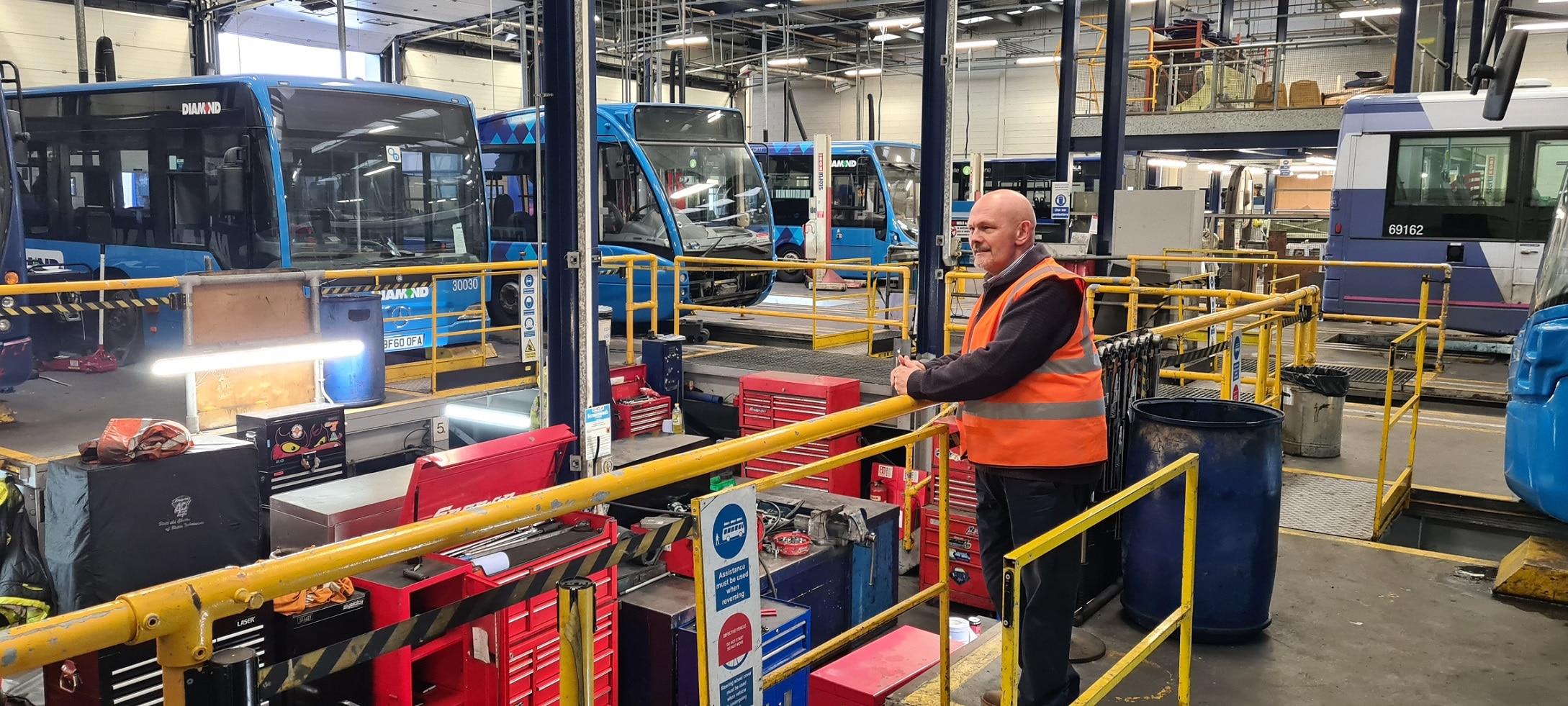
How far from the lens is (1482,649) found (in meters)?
4.85

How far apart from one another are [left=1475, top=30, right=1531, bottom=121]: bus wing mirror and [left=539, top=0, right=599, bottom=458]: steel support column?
19.1 feet

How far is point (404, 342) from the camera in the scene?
478 inches

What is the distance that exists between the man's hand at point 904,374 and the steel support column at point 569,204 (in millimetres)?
3986

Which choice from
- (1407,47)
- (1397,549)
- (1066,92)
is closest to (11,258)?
(1397,549)

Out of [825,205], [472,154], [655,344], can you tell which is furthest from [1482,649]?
[825,205]

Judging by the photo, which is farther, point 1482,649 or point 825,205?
point 825,205

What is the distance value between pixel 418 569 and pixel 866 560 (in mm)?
2975

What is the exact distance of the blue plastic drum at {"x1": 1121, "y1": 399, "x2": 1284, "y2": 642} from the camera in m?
4.62

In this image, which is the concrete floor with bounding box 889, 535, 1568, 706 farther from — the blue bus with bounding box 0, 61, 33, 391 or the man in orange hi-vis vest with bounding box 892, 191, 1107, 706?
the blue bus with bounding box 0, 61, 33, 391

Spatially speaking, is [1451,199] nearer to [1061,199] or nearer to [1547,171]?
[1547,171]

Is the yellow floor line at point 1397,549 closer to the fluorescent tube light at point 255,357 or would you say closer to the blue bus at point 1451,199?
the fluorescent tube light at point 255,357

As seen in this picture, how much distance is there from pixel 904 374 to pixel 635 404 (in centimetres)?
750

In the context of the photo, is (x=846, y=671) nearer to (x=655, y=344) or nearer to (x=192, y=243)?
(x=655, y=344)

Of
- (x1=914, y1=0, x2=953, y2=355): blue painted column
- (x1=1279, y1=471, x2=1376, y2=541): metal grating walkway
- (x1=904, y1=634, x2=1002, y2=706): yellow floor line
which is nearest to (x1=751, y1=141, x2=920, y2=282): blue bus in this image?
(x1=914, y1=0, x2=953, y2=355): blue painted column
